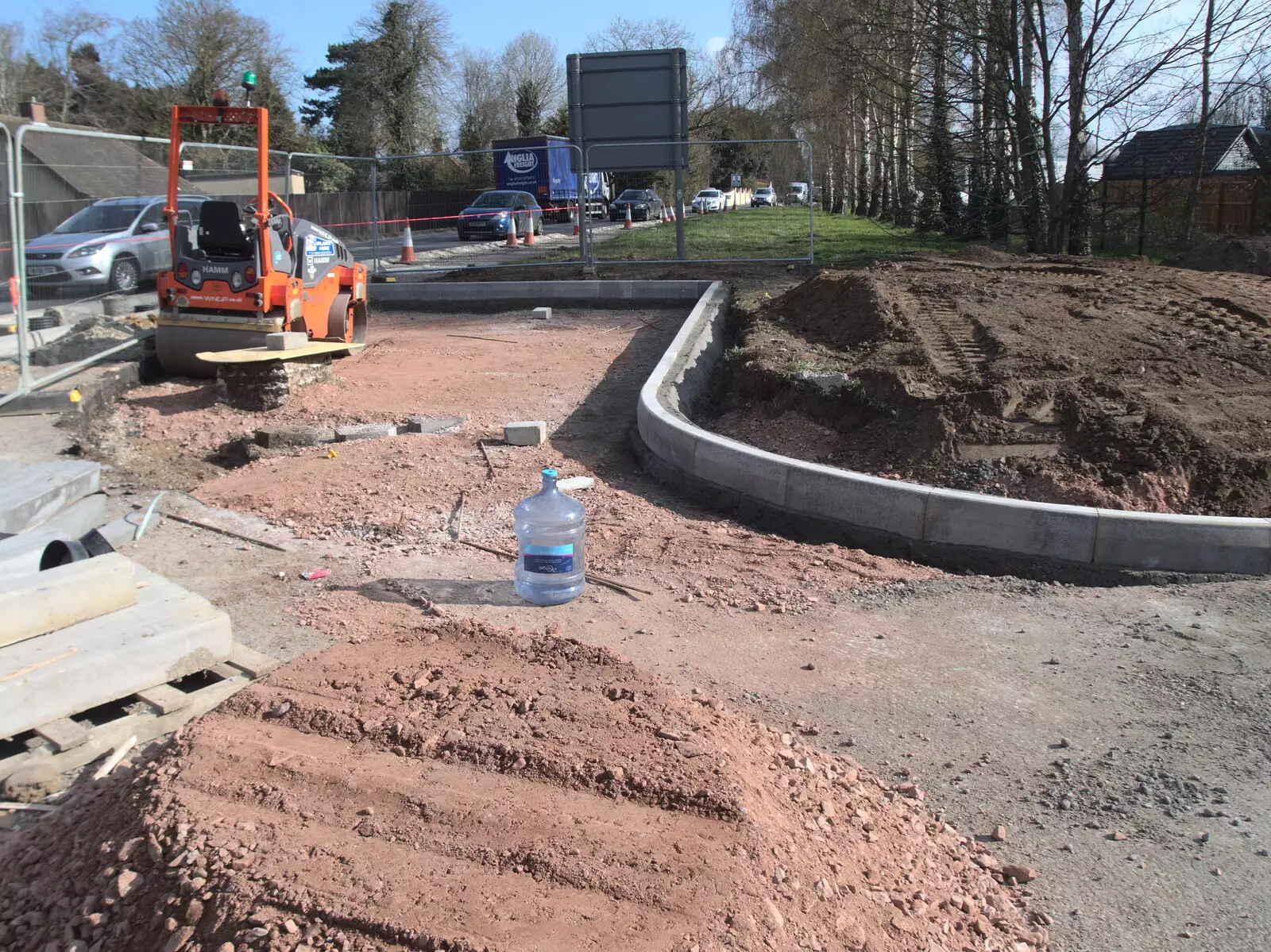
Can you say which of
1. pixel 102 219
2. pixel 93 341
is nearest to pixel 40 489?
pixel 93 341

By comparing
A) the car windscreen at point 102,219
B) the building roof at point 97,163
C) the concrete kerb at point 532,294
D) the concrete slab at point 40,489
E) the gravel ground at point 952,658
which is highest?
the building roof at point 97,163

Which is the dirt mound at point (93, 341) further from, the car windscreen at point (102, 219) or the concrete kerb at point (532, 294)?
the concrete kerb at point (532, 294)

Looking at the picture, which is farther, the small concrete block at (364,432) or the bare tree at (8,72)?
the bare tree at (8,72)

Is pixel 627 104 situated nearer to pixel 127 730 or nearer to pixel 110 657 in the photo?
pixel 110 657

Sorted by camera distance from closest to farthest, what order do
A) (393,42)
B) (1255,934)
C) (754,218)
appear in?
(1255,934) < (754,218) < (393,42)

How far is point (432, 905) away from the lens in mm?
2510

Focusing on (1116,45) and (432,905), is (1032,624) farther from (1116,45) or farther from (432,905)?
(1116,45)

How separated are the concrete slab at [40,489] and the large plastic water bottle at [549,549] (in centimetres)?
265

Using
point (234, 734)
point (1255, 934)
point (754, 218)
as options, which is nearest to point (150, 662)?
point (234, 734)

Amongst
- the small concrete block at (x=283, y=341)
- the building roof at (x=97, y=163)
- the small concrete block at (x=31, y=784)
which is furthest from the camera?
the small concrete block at (x=283, y=341)

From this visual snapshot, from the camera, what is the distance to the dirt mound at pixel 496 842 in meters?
2.51

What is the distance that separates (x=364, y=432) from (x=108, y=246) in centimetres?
738

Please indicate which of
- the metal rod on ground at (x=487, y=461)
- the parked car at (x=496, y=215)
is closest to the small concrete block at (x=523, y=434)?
the metal rod on ground at (x=487, y=461)

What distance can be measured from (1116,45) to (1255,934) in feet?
59.2
